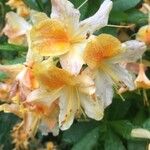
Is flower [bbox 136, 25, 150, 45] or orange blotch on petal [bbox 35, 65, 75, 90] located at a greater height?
orange blotch on petal [bbox 35, 65, 75, 90]

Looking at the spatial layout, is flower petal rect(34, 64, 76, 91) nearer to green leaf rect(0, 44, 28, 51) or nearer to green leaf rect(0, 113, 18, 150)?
green leaf rect(0, 44, 28, 51)

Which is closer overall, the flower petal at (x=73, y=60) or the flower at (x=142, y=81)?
the flower petal at (x=73, y=60)

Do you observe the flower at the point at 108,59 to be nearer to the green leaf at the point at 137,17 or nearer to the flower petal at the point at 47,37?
the flower petal at the point at 47,37

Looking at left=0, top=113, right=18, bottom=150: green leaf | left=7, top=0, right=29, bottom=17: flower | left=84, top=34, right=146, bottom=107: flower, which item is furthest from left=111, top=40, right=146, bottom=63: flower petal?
left=0, top=113, right=18, bottom=150: green leaf

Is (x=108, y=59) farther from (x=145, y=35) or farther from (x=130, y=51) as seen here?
(x=145, y=35)

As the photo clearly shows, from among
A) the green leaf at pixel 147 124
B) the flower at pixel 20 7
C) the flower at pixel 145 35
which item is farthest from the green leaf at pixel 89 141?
the flower at pixel 20 7

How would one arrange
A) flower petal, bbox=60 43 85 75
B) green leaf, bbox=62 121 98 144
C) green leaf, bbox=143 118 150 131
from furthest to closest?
1. green leaf, bbox=62 121 98 144
2. green leaf, bbox=143 118 150 131
3. flower petal, bbox=60 43 85 75

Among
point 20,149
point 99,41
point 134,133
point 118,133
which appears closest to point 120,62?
point 99,41
